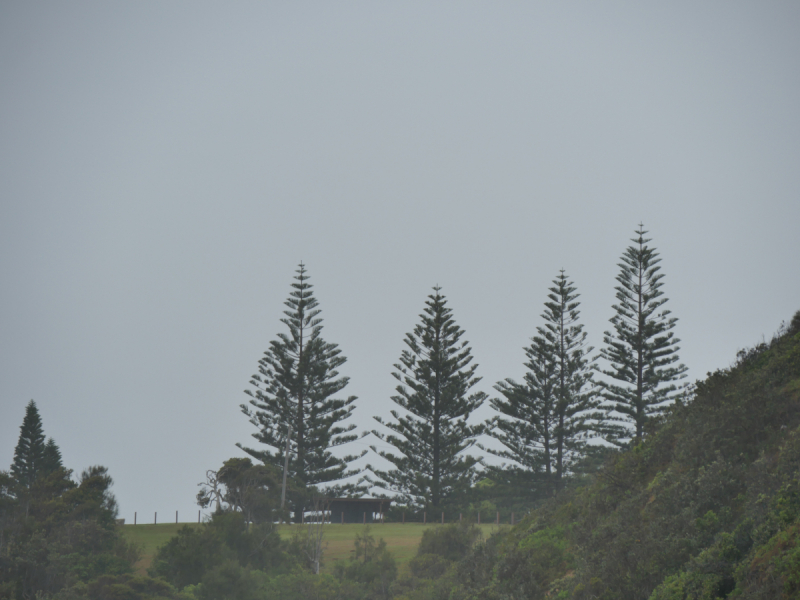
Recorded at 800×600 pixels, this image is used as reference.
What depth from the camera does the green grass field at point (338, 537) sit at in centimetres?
2519

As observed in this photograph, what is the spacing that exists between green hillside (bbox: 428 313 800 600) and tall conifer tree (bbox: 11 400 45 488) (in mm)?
37929

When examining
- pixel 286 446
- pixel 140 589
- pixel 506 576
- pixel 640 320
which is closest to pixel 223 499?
pixel 140 589

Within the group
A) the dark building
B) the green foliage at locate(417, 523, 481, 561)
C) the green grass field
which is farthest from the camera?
the dark building

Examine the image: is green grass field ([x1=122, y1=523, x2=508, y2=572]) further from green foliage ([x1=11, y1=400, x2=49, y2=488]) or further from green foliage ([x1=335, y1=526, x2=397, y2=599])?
green foliage ([x1=11, y1=400, x2=49, y2=488])

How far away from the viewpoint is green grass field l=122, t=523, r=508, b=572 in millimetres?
25188

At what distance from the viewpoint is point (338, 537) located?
2986cm

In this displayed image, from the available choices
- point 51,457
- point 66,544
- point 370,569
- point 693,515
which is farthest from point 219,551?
point 51,457

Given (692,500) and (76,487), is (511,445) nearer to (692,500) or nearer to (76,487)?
(76,487)

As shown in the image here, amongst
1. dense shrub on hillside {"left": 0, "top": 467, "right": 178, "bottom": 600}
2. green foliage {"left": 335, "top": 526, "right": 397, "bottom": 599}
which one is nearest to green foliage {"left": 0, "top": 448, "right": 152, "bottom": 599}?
dense shrub on hillside {"left": 0, "top": 467, "right": 178, "bottom": 600}

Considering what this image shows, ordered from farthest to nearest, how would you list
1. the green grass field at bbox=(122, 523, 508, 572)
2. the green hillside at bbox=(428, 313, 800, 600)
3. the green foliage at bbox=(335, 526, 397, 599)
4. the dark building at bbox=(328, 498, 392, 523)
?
the dark building at bbox=(328, 498, 392, 523) < the green grass field at bbox=(122, 523, 508, 572) < the green foliage at bbox=(335, 526, 397, 599) < the green hillside at bbox=(428, 313, 800, 600)

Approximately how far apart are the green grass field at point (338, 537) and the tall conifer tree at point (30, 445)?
1420 centimetres

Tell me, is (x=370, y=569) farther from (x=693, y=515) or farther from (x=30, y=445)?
(x=30, y=445)

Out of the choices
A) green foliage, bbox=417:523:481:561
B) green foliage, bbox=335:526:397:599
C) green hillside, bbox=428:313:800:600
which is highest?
green hillside, bbox=428:313:800:600

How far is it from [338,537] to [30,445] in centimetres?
2557
